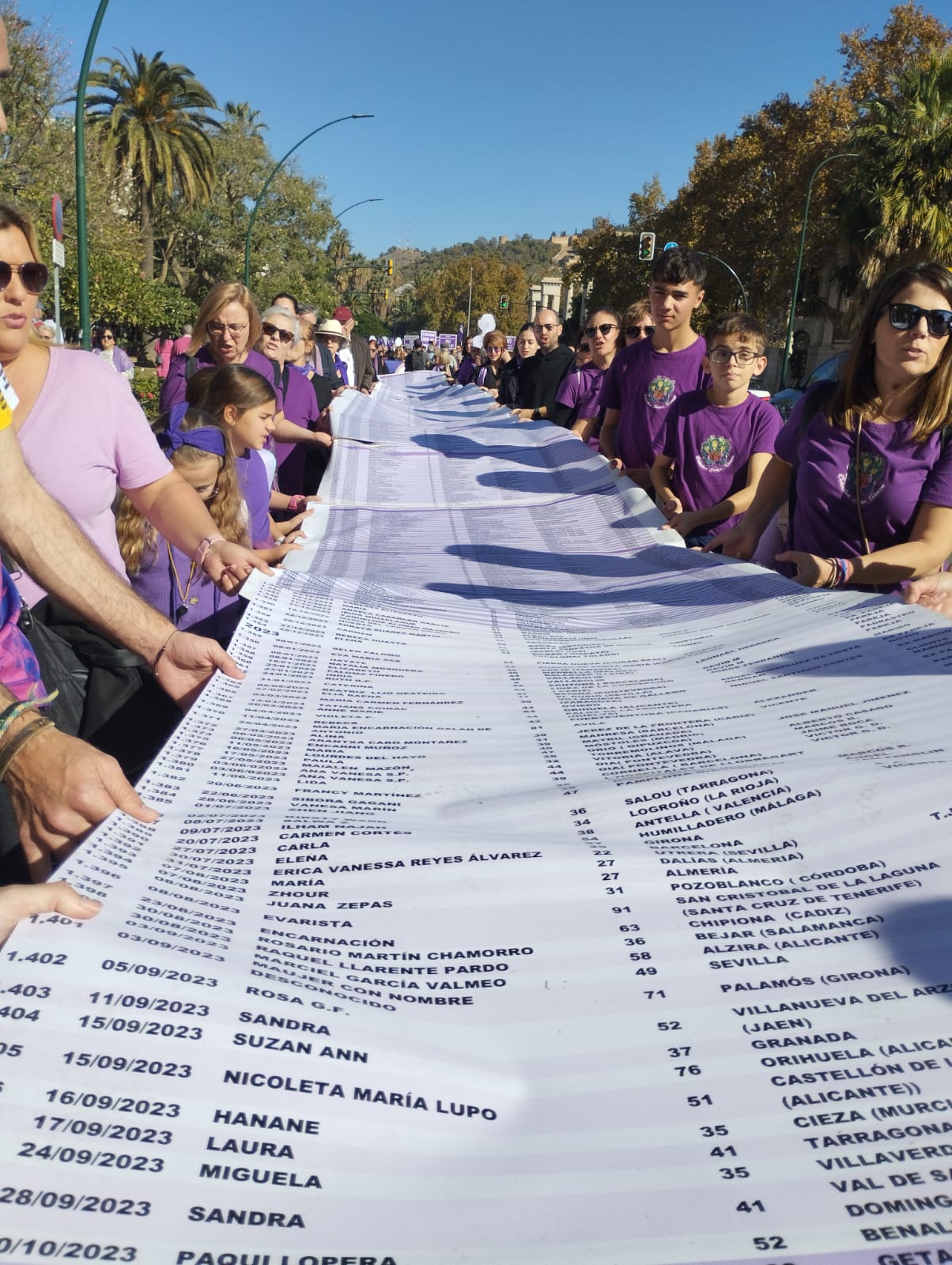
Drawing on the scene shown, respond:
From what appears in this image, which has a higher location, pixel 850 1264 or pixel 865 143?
pixel 865 143

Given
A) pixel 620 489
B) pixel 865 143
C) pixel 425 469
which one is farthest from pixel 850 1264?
pixel 865 143

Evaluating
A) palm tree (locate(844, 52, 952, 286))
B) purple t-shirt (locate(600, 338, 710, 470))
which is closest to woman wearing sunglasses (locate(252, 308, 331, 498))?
purple t-shirt (locate(600, 338, 710, 470))

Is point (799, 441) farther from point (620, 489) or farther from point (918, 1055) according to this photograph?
point (918, 1055)

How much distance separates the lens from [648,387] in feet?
15.9

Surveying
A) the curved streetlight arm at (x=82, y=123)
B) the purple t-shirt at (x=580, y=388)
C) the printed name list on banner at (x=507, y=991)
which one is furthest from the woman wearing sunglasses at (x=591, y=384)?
the curved streetlight arm at (x=82, y=123)

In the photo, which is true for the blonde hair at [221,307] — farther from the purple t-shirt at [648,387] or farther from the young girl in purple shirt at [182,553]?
the purple t-shirt at [648,387]

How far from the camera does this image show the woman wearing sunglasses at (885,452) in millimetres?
2676

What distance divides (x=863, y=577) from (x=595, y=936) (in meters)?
1.87

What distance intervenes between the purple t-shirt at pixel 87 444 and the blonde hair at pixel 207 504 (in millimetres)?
442

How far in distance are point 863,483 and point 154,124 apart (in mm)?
45595

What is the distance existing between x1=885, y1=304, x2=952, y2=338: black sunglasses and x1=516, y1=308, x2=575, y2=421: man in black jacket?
5533mm

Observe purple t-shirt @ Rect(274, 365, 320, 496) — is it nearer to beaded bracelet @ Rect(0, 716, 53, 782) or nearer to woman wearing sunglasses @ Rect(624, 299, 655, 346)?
woman wearing sunglasses @ Rect(624, 299, 655, 346)

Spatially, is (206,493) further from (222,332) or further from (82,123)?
(82,123)

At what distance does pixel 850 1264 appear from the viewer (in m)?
0.73
